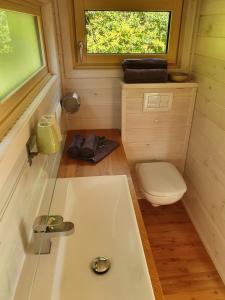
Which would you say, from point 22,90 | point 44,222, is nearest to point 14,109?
point 22,90

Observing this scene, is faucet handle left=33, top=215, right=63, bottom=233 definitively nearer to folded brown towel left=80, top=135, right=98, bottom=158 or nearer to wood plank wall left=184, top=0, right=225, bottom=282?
folded brown towel left=80, top=135, right=98, bottom=158

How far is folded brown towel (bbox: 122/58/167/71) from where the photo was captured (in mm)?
1716

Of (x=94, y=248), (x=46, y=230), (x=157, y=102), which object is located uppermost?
(x=157, y=102)

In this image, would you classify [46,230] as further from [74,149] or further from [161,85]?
[161,85]

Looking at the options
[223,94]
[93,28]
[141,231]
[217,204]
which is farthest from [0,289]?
[93,28]

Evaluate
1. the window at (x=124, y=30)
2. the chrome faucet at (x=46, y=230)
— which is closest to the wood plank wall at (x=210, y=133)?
the window at (x=124, y=30)

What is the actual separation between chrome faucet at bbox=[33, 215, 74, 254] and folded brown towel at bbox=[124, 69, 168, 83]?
1166 mm

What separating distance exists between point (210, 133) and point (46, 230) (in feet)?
4.31

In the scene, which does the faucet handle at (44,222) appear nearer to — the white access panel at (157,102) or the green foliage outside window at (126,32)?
the white access panel at (157,102)

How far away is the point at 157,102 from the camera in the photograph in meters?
1.82

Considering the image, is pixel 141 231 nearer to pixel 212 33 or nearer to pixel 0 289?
pixel 0 289

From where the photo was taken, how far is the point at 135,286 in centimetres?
83

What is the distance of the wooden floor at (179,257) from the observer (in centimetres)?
150

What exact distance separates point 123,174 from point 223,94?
0.83 meters
